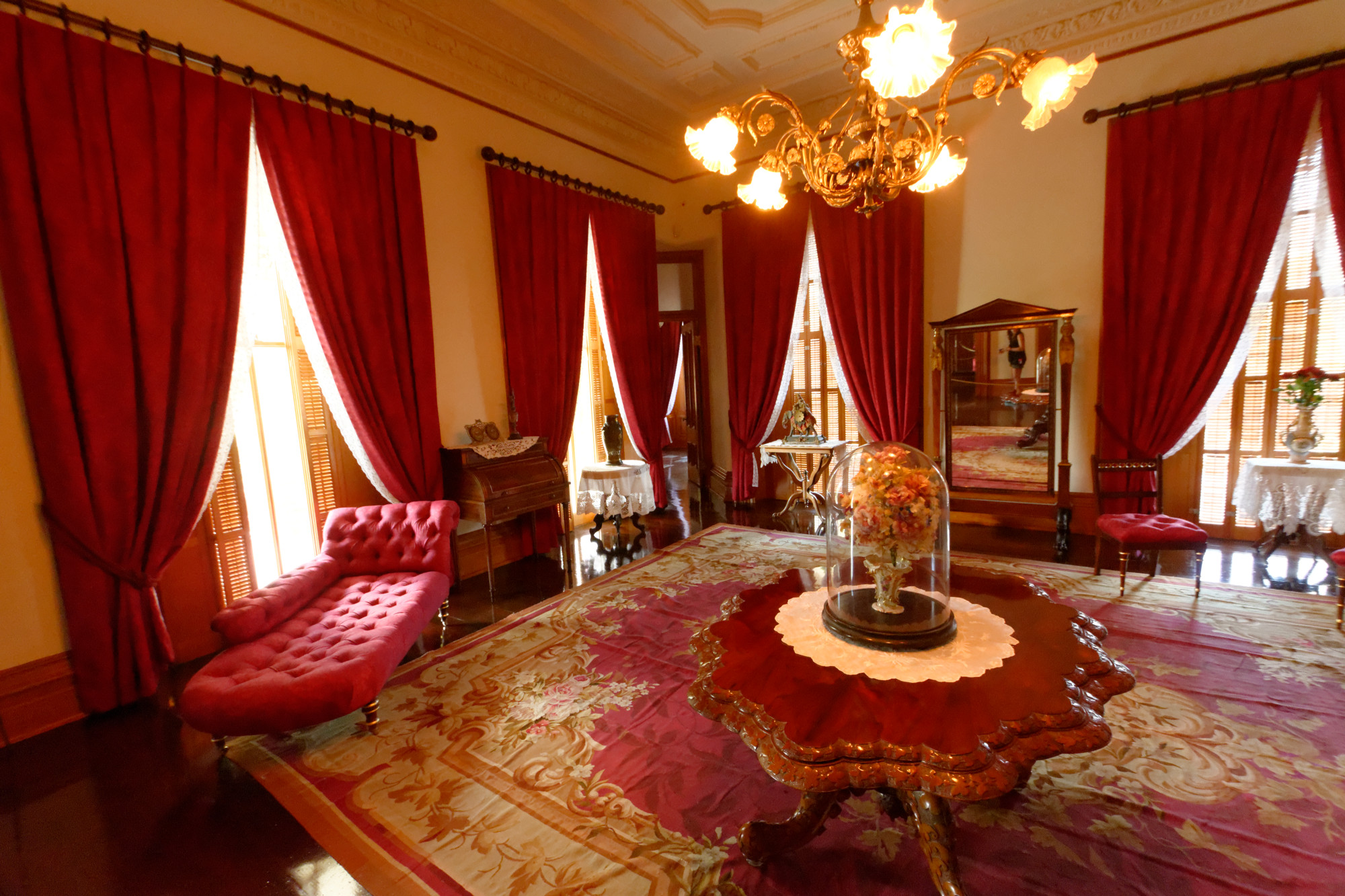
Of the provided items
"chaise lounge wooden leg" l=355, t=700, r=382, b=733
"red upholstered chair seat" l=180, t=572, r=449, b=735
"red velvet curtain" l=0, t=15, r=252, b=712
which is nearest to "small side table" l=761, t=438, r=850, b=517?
"red upholstered chair seat" l=180, t=572, r=449, b=735

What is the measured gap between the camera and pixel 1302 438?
136 inches

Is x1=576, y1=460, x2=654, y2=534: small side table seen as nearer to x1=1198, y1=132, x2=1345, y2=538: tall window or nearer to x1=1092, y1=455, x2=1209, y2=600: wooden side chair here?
x1=1092, y1=455, x2=1209, y2=600: wooden side chair

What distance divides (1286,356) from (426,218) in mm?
6079

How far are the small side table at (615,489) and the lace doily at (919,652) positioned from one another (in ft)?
9.86

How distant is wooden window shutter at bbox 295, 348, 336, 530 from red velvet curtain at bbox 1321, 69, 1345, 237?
6.46 metres

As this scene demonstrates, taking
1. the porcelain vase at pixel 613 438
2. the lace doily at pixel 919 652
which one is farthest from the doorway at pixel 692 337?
the lace doily at pixel 919 652

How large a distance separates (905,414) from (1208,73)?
3.01 meters

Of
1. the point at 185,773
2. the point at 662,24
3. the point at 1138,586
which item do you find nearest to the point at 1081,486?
the point at 1138,586

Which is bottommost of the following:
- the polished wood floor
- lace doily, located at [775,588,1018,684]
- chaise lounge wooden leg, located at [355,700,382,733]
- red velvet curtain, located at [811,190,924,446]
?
the polished wood floor

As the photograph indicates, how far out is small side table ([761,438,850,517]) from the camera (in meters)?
5.07

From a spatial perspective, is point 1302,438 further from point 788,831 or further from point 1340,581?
point 788,831

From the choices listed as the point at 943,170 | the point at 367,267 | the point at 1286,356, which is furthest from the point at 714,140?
the point at 1286,356

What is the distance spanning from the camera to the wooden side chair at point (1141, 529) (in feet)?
10.3

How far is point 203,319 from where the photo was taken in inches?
107
